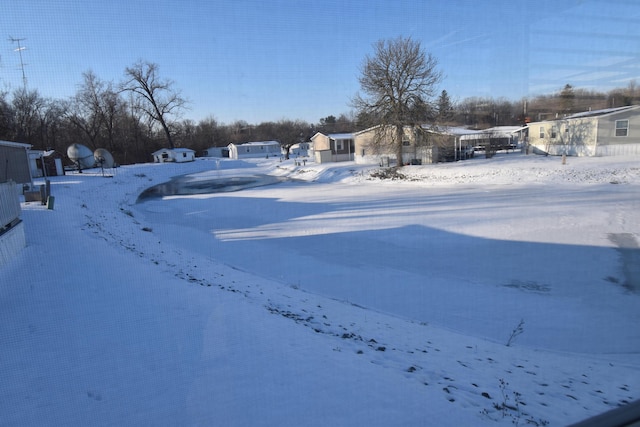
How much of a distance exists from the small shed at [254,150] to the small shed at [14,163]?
4117 cm

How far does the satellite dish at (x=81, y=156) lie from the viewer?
2331cm

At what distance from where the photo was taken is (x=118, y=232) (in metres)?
9.93

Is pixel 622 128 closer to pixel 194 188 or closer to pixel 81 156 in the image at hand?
pixel 194 188

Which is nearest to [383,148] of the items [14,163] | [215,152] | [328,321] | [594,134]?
[594,134]

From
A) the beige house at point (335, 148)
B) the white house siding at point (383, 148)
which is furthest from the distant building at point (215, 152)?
the white house siding at point (383, 148)

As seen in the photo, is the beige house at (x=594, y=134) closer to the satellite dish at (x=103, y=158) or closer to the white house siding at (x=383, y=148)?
the white house siding at (x=383, y=148)

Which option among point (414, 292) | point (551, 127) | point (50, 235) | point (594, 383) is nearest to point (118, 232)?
point (50, 235)

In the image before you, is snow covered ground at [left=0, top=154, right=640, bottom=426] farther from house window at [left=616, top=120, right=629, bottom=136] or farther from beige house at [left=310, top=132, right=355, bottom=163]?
beige house at [left=310, top=132, right=355, bottom=163]

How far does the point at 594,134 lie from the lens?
2069 centimetres

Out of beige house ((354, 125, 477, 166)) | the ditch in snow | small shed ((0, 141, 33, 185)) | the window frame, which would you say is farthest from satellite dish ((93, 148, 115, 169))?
the window frame

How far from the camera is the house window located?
1938cm

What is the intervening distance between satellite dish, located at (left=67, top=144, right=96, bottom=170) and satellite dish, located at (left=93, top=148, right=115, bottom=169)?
624 millimetres

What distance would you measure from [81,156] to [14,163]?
32.0 ft

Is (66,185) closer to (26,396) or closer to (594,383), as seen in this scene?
(26,396)
